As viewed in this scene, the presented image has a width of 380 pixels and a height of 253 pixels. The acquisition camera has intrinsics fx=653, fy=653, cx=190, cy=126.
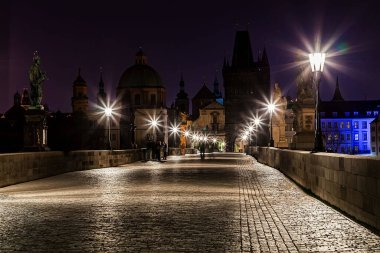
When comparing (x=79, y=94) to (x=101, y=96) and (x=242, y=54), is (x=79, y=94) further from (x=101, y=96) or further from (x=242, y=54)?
(x=242, y=54)

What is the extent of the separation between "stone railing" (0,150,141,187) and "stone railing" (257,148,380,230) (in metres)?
9.81

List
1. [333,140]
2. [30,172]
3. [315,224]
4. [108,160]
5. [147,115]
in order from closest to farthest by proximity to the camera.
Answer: [315,224] < [30,172] < [108,160] < [147,115] < [333,140]

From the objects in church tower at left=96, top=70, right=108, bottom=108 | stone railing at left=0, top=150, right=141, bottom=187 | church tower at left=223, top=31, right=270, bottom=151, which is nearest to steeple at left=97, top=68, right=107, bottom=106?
church tower at left=96, top=70, right=108, bottom=108

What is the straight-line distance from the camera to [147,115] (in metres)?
129

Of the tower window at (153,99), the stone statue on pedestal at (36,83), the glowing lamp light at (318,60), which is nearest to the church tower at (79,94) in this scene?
the tower window at (153,99)

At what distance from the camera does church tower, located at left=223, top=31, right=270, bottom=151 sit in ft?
563

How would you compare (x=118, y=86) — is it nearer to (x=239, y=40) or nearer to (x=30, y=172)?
(x=239, y=40)

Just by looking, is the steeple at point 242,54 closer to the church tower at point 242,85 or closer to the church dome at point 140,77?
the church tower at point 242,85

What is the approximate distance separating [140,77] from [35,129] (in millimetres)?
94110

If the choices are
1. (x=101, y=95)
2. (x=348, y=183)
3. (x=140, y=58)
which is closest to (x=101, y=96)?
(x=101, y=95)

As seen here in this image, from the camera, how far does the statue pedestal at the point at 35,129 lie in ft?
109

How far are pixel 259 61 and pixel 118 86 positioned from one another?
56.7m

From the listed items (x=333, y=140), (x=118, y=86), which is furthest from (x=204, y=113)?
(x=118, y=86)

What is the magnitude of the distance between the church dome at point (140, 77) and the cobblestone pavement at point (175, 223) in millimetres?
109420
